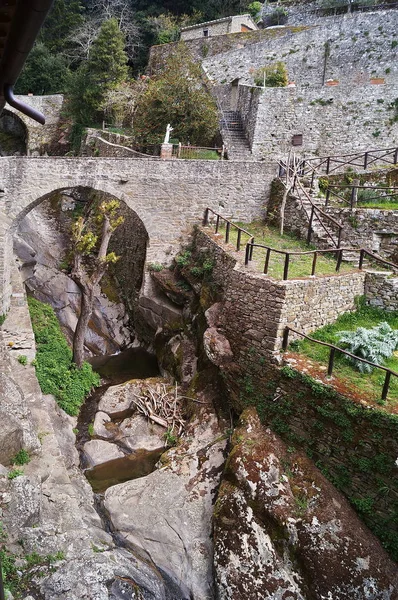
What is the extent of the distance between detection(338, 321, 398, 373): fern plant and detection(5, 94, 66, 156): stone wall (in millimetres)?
21732

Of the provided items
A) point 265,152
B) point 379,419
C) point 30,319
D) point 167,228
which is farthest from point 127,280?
point 379,419

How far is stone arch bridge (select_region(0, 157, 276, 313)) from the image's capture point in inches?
481

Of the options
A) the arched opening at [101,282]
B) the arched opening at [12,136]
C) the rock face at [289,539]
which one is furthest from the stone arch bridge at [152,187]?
the arched opening at [12,136]

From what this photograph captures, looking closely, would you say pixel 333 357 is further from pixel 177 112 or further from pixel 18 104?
pixel 177 112

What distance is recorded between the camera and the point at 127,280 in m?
16.4

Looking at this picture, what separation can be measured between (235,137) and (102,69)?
8805mm

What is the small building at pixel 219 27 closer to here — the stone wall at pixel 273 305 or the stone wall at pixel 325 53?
the stone wall at pixel 325 53

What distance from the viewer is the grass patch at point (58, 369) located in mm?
10984

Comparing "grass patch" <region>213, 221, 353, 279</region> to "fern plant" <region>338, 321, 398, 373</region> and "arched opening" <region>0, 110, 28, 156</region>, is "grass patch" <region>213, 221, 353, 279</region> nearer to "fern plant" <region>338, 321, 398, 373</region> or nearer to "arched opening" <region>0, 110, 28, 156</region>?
"fern plant" <region>338, 321, 398, 373</region>

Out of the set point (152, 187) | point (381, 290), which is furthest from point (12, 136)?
point (381, 290)

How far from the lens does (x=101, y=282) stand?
1677 centimetres

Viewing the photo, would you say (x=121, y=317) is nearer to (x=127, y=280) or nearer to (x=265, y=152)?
(x=127, y=280)

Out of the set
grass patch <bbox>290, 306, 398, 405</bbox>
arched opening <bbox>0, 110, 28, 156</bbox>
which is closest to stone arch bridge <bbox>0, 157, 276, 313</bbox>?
grass patch <bbox>290, 306, 398, 405</bbox>

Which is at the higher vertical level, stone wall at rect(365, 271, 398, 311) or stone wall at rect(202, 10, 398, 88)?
stone wall at rect(202, 10, 398, 88)
